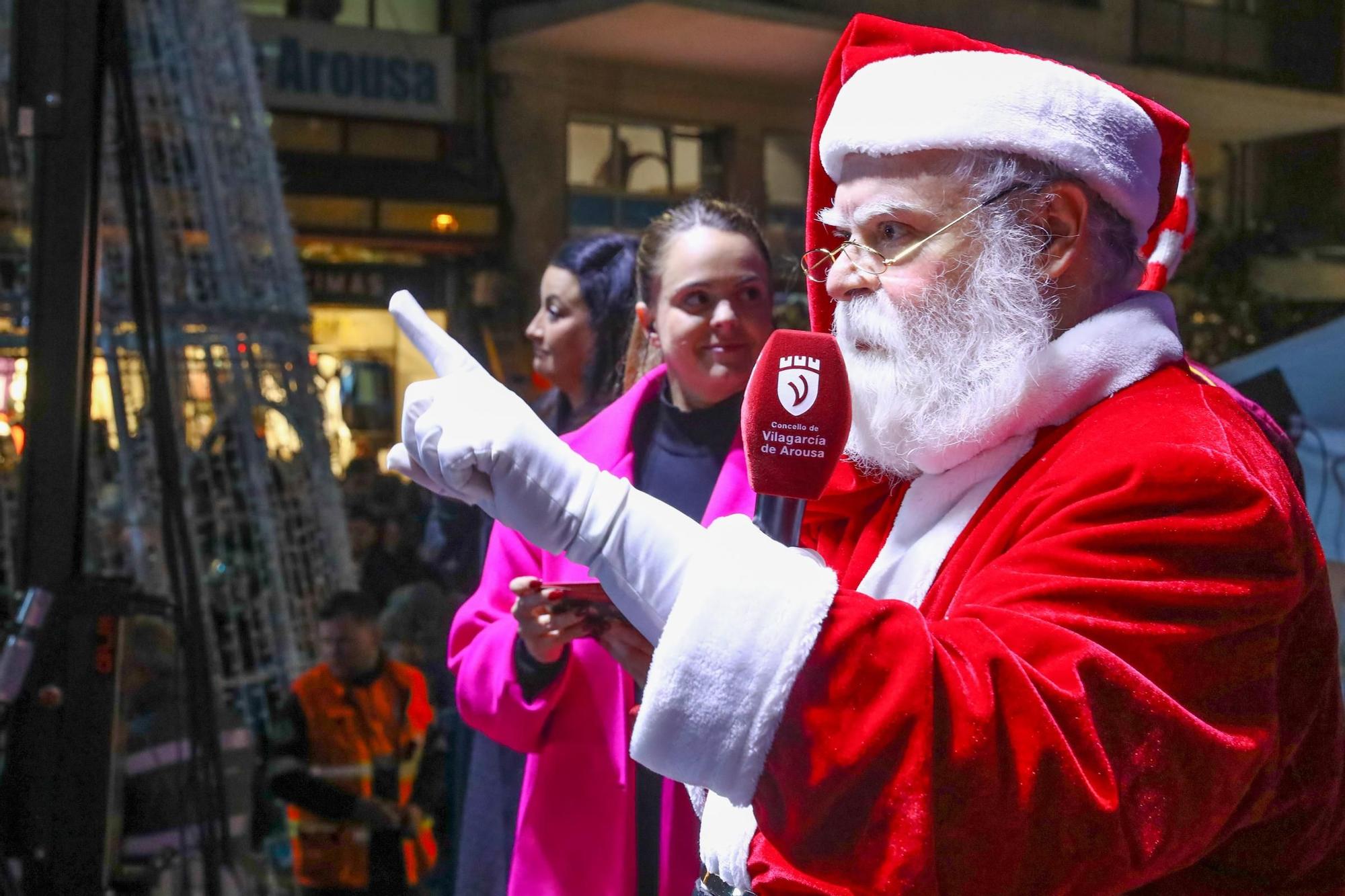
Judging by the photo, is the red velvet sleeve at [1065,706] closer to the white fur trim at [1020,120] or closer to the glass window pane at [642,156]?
the white fur trim at [1020,120]

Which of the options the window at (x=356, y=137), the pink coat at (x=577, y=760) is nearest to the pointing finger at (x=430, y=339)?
the pink coat at (x=577, y=760)

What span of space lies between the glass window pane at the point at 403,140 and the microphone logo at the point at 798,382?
6.26 metres

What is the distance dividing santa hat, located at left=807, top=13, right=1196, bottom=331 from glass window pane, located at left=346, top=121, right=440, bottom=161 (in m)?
5.85

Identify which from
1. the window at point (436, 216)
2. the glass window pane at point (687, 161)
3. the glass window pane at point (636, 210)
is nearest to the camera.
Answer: the glass window pane at point (636, 210)

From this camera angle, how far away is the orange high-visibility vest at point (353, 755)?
11.0 feet

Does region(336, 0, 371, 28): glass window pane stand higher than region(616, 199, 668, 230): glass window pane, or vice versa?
region(336, 0, 371, 28): glass window pane

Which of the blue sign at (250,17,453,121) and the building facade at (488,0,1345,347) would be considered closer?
the building facade at (488,0,1345,347)

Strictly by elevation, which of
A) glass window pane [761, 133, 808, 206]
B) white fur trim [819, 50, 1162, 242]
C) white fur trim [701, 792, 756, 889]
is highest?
glass window pane [761, 133, 808, 206]

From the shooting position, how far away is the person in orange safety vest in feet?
11.0

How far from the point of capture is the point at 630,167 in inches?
248

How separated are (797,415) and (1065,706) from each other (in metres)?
0.30

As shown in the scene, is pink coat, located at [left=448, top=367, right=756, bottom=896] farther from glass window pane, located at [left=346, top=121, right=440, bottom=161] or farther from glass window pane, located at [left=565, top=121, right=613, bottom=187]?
glass window pane, located at [left=346, top=121, right=440, bottom=161]

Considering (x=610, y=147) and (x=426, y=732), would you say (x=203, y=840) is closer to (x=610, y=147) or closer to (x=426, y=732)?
(x=426, y=732)

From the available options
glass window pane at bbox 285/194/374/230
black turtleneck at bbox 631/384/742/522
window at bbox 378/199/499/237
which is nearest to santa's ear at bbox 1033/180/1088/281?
black turtleneck at bbox 631/384/742/522
